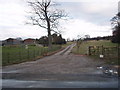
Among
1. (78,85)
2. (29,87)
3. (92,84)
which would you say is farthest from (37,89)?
(92,84)

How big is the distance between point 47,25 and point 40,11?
3.07 m

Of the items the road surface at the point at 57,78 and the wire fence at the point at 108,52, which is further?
the wire fence at the point at 108,52

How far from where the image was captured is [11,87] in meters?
6.70

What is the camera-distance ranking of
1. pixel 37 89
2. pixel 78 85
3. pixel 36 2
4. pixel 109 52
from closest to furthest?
pixel 37 89
pixel 78 85
pixel 109 52
pixel 36 2

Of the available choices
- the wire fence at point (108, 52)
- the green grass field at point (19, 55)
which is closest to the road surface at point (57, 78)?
the green grass field at point (19, 55)

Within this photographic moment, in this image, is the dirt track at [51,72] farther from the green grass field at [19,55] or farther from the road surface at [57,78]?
the green grass field at [19,55]

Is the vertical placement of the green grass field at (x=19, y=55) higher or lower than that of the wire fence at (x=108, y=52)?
lower

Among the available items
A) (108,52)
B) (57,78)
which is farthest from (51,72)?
(108,52)

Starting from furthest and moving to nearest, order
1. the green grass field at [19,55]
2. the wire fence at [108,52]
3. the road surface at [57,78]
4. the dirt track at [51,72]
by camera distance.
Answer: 1. the wire fence at [108,52]
2. the green grass field at [19,55]
3. the dirt track at [51,72]
4. the road surface at [57,78]

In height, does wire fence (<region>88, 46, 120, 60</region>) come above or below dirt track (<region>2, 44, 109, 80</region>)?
above

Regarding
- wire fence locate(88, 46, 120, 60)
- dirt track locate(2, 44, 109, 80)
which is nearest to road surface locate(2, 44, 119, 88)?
dirt track locate(2, 44, 109, 80)

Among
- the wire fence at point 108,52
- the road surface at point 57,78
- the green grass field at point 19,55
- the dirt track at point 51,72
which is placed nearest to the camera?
the road surface at point 57,78

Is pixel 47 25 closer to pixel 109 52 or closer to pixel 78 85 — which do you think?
pixel 109 52

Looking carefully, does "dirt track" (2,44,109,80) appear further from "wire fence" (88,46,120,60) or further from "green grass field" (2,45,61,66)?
"wire fence" (88,46,120,60)
